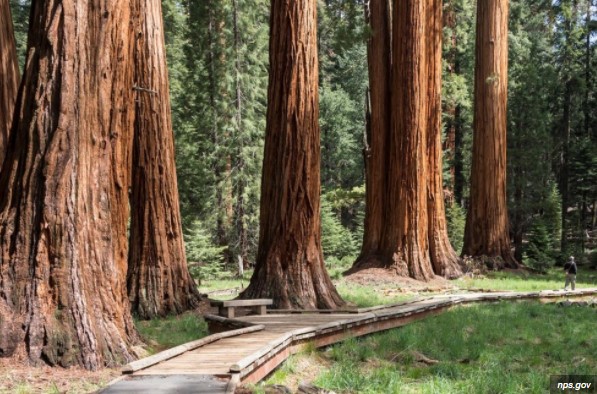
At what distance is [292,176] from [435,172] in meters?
9.07

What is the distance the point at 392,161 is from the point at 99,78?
1187 centimetres

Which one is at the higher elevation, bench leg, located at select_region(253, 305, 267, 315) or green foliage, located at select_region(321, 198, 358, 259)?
green foliage, located at select_region(321, 198, 358, 259)

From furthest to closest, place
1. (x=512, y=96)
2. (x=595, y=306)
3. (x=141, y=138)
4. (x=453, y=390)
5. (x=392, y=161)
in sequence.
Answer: (x=512, y=96) → (x=392, y=161) → (x=595, y=306) → (x=141, y=138) → (x=453, y=390)

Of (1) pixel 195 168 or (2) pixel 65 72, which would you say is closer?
(2) pixel 65 72

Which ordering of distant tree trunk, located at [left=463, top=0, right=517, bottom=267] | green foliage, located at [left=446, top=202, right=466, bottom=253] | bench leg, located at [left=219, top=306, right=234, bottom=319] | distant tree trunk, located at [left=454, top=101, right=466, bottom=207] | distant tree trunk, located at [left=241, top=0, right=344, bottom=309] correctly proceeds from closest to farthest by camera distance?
bench leg, located at [left=219, top=306, right=234, bottom=319] < distant tree trunk, located at [left=241, top=0, right=344, bottom=309] < distant tree trunk, located at [left=463, top=0, right=517, bottom=267] < green foliage, located at [left=446, top=202, right=466, bottom=253] < distant tree trunk, located at [left=454, top=101, right=466, bottom=207]

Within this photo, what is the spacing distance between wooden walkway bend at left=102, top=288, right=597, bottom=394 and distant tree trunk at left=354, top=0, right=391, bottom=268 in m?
6.09

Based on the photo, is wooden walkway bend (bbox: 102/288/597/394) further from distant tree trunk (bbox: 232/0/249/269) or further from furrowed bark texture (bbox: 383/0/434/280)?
distant tree trunk (bbox: 232/0/249/269)

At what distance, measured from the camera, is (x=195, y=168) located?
32.3 m

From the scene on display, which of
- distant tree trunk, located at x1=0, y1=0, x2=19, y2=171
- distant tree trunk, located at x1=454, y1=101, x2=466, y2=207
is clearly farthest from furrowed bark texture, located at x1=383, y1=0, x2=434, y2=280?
distant tree trunk, located at x1=454, y1=101, x2=466, y2=207

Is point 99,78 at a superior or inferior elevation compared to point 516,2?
inferior

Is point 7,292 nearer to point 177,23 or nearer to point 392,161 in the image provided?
point 392,161

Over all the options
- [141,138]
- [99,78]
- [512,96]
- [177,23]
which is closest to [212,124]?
[177,23]

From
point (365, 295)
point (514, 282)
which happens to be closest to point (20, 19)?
point (365, 295)

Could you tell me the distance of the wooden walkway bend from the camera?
5.69 meters
